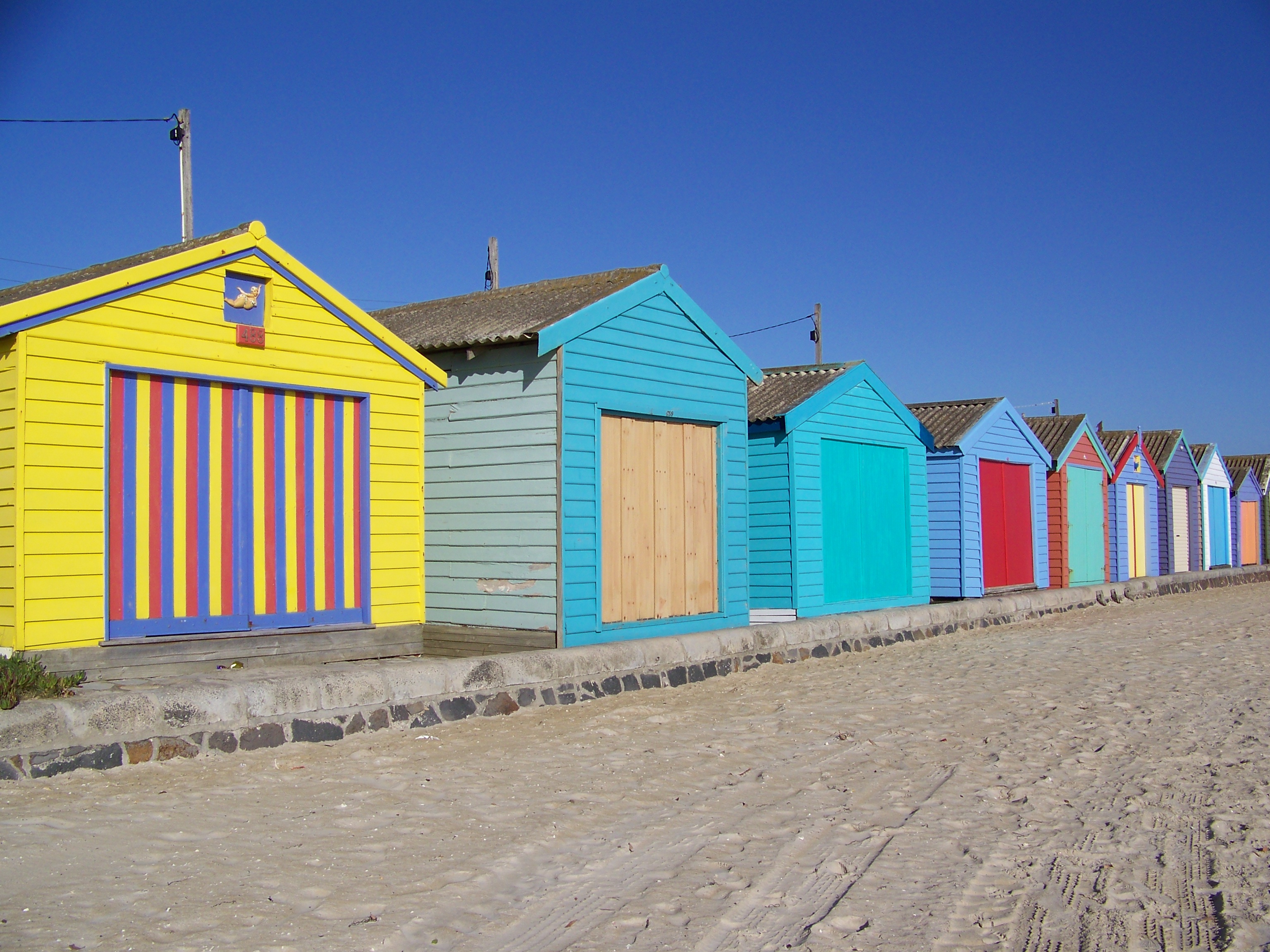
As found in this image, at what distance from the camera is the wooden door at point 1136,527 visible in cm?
2409

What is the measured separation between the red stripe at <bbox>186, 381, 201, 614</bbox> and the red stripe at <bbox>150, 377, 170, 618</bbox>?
0.18 metres

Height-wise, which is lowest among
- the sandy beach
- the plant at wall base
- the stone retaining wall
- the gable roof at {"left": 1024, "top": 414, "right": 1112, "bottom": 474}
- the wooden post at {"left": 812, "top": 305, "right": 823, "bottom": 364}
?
the sandy beach

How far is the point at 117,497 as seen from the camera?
314 inches

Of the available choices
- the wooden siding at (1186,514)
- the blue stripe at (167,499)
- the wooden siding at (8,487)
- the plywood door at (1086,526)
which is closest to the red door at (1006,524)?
the plywood door at (1086,526)

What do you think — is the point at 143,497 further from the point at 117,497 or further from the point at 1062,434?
the point at 1062,434

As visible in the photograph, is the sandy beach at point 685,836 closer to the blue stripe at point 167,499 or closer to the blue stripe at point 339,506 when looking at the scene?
the blue stripe at point 167,499

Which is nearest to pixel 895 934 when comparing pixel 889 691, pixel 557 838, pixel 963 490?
pixel 557 838

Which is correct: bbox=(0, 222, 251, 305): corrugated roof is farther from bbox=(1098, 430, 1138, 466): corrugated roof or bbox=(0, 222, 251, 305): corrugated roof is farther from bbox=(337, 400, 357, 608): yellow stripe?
bbox=(1098, 430, 1138, 466): corrugated roof

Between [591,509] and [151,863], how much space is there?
6.10 meters

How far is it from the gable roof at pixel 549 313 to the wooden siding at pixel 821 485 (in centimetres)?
189

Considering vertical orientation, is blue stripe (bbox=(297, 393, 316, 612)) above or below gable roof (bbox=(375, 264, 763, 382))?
below

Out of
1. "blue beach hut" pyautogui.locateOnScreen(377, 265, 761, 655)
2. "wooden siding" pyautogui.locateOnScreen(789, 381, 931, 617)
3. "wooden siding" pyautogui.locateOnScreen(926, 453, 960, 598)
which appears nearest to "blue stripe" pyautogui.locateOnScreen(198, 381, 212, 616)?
"blue beach hut" pyautogui.locateOnScreen(377, 265, 761, 655)

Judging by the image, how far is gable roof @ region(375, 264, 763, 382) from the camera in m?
10.2

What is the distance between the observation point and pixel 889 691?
377 inches
